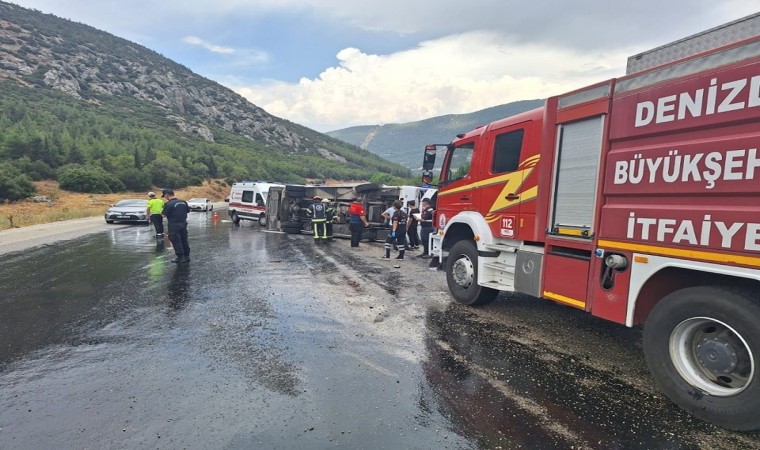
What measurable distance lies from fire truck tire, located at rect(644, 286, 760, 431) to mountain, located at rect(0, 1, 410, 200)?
126 feet

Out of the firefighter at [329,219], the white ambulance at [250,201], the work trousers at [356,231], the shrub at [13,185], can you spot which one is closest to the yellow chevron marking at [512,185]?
the work trousers at [356,231]

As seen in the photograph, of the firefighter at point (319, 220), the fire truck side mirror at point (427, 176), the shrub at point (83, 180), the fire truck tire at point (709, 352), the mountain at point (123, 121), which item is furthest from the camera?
the mountain at point (123, 121)

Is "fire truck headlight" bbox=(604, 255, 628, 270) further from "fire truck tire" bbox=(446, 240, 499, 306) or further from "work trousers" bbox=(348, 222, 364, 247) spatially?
"work trousers" bbox=(348, 222, 364, 247)

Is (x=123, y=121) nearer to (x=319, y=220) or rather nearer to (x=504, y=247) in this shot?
(x=319, y=220)

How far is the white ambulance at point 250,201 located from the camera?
20938 millimetres

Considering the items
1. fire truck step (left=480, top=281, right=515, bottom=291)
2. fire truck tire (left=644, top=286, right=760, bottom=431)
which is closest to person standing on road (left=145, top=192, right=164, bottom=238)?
fire truck step (left=480, top=281, right=515, bottom=291)

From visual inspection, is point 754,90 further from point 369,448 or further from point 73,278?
point 73,278

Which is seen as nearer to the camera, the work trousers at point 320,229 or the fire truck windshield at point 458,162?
the fire truck windshield at point 458,162

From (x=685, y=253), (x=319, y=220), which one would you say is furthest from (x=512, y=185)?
(x=319, y=220)

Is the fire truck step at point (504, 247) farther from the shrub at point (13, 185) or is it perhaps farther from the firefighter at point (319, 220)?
the shrub at point (13, 185)

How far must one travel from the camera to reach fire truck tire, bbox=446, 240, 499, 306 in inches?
247

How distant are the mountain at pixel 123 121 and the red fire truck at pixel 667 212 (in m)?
37.2

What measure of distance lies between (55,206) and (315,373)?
33.8 m

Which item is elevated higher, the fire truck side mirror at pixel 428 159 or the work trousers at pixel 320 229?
the fire truck side mirror at pixel 428 159
